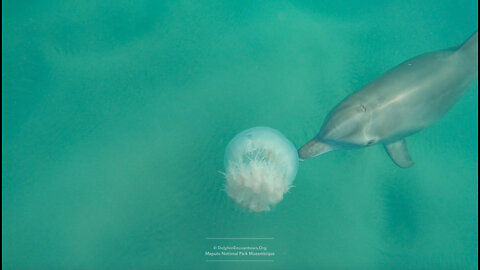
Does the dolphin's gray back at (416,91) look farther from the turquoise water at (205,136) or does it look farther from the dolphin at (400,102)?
the turquoise water at (205,136)

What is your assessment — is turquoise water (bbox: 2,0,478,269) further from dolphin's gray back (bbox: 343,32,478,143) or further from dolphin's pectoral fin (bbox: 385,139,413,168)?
dolphin's gray back (bbox: 343,32,478,143)

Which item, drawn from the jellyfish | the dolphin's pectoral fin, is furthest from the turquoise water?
the jellyfish

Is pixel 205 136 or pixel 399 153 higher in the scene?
pixel 205 136

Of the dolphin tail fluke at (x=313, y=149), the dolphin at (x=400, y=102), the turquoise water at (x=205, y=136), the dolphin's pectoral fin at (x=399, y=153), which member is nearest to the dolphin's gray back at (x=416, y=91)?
the dolphin at (x=400, y=102)

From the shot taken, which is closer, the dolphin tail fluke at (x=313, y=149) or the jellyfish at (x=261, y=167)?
the jellyfish at (x=261, y=167)

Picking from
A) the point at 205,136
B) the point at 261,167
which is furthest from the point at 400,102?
the point at 205,136

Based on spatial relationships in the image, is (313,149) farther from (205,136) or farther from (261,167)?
(205,136)

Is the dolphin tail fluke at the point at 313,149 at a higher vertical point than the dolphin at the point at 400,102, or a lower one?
lower

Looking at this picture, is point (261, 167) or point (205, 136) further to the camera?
point (205, 136)
